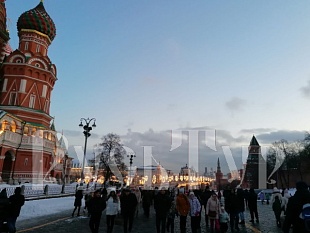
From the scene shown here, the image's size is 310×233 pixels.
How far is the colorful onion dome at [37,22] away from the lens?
44.0 m

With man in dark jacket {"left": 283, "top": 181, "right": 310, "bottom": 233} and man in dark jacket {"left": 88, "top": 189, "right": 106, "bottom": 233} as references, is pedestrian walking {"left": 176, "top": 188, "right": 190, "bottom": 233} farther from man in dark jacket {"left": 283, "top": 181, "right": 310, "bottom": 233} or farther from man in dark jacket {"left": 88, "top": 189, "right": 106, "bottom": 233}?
man in dark jacket {"left": 283, "top": 181, "right": 310, "bottom": 233}

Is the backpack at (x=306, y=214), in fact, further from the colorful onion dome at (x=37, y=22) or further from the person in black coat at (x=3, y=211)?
Answer: the colorful onion dome at (x=37, y=22)

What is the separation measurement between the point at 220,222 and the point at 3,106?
39032 mm

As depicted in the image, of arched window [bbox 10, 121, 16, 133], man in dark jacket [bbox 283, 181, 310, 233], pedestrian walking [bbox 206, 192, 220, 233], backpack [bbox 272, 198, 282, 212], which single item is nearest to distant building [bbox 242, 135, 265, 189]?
arched window [bbox 10, 121, 16, 133]

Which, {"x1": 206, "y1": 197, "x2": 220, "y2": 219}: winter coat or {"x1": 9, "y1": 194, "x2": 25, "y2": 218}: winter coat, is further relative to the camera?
{"x1": 206, "y1": 197, "x2": 220, "y2": 219}: winter coat

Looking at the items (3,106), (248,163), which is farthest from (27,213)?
(248,163)

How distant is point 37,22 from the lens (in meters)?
44.3

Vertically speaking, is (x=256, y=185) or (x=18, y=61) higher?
(x=18, y=61)

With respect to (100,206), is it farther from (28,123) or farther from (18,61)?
(18,61)

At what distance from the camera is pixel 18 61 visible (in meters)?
42.7

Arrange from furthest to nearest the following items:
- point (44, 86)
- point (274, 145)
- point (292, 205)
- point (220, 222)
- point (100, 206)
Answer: point (274, 145) < point (44, 86) < point (220, 222) < point (100, 206) < point (292, 205)

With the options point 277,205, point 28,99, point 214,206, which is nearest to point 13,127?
point 28,99

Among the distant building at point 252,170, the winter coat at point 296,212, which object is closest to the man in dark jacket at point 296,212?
the winter coat at point 296,212

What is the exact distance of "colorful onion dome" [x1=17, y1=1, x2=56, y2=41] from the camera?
44.0 m
